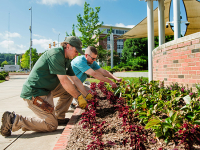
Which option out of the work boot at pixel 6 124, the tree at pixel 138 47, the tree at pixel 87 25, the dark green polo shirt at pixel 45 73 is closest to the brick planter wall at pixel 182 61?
the dark green polo shirt at pixel 45 73

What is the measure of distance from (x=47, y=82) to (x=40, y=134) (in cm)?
94

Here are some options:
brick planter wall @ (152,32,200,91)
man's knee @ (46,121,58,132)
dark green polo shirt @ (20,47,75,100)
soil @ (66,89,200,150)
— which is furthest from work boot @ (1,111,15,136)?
brick planter wall @ (152,32,200,91)

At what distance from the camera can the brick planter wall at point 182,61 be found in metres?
3.21

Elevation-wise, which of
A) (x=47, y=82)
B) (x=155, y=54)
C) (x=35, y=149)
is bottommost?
(x=35, y=149)

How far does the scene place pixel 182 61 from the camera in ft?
11.8

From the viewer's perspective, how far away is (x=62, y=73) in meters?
2.81

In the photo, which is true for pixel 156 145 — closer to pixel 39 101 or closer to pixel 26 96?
pixel 39 101

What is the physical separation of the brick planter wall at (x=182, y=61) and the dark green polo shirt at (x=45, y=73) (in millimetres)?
2616

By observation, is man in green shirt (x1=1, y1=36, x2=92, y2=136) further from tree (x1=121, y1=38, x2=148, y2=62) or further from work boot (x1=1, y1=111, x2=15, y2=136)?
tree (x1=121, y1=38, x2=148, y2=62)

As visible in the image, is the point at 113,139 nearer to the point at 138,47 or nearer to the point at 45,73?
the point at 45,73

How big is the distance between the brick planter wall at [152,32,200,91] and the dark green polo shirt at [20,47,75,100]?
103 inches

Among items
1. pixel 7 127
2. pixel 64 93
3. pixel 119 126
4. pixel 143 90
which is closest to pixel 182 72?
pixel 143 90

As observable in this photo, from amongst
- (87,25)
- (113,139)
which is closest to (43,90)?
(113,139)

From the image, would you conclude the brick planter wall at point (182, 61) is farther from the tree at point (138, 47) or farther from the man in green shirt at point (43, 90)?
the tree at point (138, 47)
